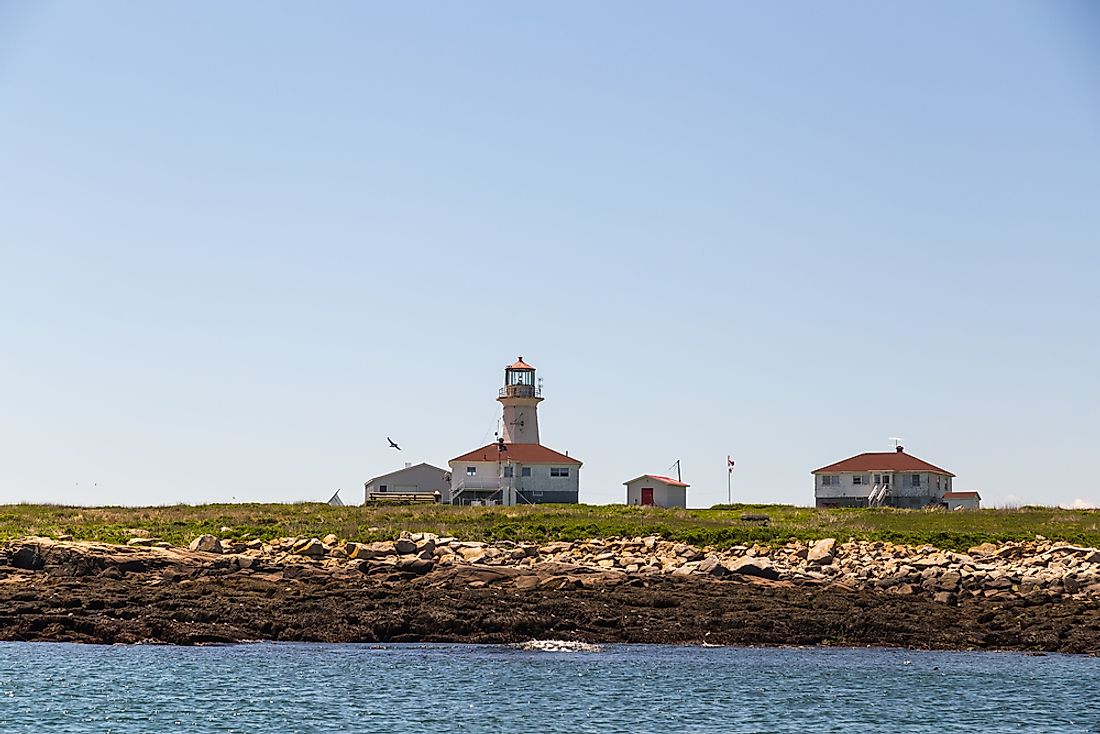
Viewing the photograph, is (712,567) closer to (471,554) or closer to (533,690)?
(471,554)

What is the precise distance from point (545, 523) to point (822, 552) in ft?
44.6

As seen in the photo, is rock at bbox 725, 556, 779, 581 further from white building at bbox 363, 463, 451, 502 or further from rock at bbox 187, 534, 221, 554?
white building at bbox 363, 463, 451, 502

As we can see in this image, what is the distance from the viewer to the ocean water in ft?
81.4

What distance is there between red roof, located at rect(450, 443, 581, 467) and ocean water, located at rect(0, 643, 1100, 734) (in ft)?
142

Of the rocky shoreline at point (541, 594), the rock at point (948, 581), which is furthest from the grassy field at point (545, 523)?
the rock at point (948, 581)

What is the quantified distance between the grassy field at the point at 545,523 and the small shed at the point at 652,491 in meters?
9.44

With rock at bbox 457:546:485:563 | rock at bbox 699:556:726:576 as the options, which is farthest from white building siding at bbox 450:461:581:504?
rock at bbox 699:556:726:576

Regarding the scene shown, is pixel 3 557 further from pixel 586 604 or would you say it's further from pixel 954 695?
pixel 954 695

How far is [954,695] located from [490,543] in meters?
20.6

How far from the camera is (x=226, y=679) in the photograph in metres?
28.4

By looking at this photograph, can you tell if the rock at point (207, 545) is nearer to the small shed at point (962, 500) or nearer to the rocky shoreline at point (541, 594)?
the rocky shoreline at point (541, 594)

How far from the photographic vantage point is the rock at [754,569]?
40.6m

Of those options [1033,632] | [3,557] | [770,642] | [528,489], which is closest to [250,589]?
[3,557]

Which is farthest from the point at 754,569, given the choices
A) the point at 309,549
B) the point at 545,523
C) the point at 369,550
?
the point at 545,523
